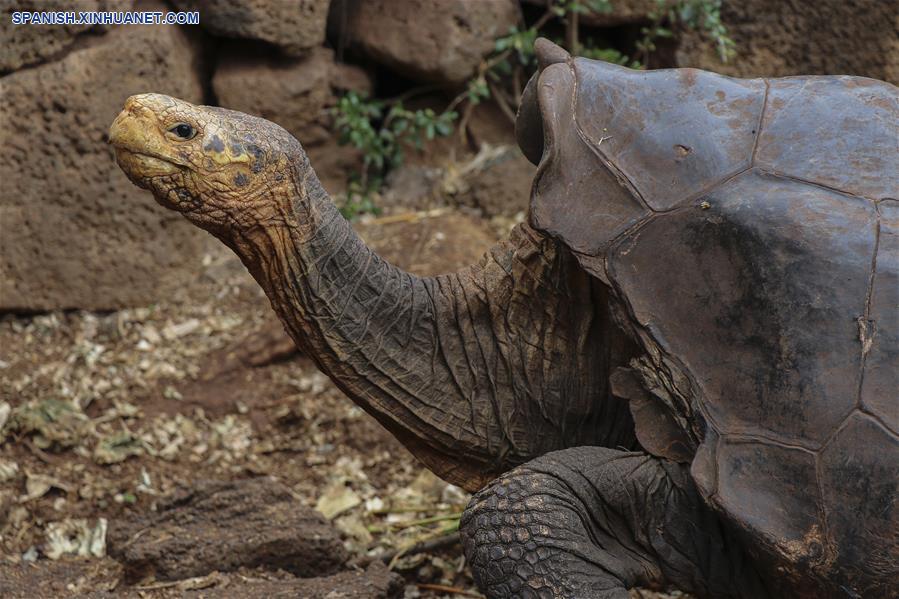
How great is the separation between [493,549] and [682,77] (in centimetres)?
123

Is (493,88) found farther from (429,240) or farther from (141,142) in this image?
(141,142)

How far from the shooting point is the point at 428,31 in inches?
215

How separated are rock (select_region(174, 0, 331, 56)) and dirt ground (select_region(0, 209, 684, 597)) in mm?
1000

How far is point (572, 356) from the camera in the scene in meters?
2.76

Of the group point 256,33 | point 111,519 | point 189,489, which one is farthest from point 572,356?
point 256,33

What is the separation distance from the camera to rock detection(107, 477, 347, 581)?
3141 mm

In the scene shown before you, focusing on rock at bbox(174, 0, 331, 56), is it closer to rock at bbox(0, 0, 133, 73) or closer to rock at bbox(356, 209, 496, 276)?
rock at bbox(0, 0, 133, 73)

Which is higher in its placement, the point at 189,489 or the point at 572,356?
the point at 572,356

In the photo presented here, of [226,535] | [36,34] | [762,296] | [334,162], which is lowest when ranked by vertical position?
[226,535]

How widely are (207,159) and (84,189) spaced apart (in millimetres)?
2559

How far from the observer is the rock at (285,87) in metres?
5.19

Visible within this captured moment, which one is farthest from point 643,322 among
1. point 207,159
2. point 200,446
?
point 200,446

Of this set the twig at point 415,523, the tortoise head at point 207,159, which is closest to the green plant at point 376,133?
the twig at point 415,523

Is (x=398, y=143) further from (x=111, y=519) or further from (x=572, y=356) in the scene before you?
(x=572, y=356)
